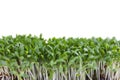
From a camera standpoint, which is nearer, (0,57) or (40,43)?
(0,57)

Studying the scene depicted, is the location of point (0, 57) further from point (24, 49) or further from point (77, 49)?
point (77, 49)

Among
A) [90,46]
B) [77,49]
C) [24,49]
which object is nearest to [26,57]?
[24,49]

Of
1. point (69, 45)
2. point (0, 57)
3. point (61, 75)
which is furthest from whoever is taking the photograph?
point (69, 45)

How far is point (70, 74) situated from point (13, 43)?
49 cm

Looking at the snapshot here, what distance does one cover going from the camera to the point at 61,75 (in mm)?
2027

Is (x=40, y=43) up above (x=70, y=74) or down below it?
above

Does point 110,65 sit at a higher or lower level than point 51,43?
lower

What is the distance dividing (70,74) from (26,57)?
1.13ft

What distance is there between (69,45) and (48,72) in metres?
0.30

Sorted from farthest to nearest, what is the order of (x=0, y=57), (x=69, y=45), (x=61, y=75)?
1. (x=69, y=45)
2. (x=61, y=75)
3. (x=0, y=57)

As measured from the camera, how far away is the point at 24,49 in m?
2.01

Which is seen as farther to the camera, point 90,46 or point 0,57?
point 90,46

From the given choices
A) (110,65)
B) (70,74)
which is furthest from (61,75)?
(110,65)

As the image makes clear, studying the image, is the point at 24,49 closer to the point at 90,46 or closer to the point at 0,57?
the point at 0,57
